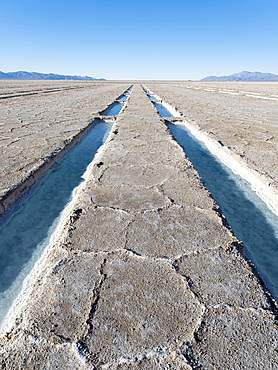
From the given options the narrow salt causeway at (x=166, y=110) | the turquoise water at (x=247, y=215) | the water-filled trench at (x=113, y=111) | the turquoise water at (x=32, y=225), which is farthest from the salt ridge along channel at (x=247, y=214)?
the water-filled trench at (x=113, y=111)

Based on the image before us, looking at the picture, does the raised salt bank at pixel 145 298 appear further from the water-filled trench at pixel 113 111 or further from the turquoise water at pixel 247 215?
the water-filled trench at pixel 113 111

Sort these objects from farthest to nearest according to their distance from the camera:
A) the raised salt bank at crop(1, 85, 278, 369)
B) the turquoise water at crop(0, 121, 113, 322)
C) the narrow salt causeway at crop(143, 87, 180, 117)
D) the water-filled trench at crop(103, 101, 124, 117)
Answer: the narrow salt causeway at crop(143, 87, 180, 117) → the water-filled trench at crop(103, 101, 124, 117) → the turquoise water at crop(0, 121, 113, 322) → the raised salt bank at crop(1, 85, 278, 369)

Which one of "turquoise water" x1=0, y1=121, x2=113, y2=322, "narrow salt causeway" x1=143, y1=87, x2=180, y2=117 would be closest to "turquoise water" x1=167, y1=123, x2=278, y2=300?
"turquoise water" x1=0, y1=121, x2=113, y2=322

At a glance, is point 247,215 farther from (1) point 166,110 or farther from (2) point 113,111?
(1) point 166,110

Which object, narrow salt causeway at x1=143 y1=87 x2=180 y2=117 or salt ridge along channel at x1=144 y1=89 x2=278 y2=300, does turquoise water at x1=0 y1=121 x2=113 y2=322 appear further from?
narrow salt causeway at x1=143 y1=87 x2=180 y2=117

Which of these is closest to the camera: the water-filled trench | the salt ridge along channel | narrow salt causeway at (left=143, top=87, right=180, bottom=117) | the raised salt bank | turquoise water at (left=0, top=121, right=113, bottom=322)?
the raised salt bank

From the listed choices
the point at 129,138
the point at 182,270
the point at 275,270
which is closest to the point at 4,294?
the point at 182,270

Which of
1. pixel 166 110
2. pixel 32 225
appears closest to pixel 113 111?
pixel 166 110

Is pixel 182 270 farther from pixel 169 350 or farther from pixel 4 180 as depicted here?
pixel 4 180
